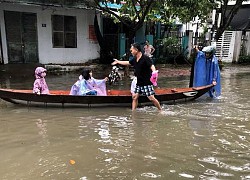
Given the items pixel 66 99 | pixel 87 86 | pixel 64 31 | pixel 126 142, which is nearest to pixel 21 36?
pixel 64 31

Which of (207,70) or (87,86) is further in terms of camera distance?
(207,70)

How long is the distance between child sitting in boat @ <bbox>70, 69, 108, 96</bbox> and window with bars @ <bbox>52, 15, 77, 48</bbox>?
6.96 metres

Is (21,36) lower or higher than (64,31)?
lower

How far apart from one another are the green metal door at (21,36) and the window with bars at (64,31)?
3.39 ft

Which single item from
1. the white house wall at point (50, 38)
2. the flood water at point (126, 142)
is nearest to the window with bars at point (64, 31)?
the white house wall at point (50, 38)

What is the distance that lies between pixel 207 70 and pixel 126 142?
453 cm

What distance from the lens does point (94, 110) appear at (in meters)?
7.33

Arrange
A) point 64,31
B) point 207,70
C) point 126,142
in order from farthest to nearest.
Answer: point 64,31 < point 207,70 < point 126,142

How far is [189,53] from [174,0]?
7.94m

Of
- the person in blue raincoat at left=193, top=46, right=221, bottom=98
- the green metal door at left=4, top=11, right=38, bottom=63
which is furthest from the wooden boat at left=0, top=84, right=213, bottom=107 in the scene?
the green metal door at left=4, top=11, right=38, bottom=63

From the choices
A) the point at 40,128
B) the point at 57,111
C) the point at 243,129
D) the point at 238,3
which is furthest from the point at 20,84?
the point at 238,3

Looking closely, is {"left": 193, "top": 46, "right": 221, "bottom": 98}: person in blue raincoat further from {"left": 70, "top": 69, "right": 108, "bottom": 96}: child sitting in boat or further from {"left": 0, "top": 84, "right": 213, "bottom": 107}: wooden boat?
{"left": 70, "top": 69, "right": 108, "bottom": 96}: child sitting in boat

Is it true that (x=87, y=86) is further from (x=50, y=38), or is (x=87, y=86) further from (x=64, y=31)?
(x=64, y=31)

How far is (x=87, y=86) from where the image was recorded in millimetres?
7500
